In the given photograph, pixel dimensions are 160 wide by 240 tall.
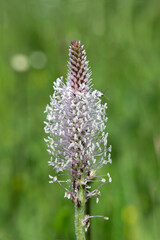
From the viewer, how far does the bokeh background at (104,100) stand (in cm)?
331

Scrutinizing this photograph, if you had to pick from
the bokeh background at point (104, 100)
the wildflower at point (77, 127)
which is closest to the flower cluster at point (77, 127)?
the wildflower at point (77, 127)

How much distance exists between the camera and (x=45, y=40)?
22.7 feet

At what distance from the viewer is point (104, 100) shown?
532 cm

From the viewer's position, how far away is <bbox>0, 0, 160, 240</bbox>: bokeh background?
331cm

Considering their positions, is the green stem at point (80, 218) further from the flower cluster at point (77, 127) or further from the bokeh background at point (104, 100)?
the bokeh background at point (104, 100)

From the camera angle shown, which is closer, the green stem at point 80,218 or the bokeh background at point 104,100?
the green stem at point 80,218

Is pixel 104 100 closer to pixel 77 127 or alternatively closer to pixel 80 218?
pixel 77 127

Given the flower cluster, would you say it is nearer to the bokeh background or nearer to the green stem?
the green stem

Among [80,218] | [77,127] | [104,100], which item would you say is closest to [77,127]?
[77,127]

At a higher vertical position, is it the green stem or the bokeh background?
the bokeh background

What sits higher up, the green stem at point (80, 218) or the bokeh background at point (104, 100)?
the bokeh background at point (104, 100)

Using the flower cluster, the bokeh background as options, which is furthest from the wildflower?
the bokeh background
